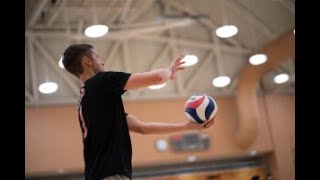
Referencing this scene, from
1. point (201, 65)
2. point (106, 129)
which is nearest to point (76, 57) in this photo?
point (106, 129)

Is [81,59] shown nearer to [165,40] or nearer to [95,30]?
[95,30]

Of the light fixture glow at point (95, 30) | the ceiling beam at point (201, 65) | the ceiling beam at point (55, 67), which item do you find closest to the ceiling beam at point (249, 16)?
the ceiling beam at point (201, 65)

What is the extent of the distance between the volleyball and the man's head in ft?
2.12

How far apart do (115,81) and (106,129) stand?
0.25 metres

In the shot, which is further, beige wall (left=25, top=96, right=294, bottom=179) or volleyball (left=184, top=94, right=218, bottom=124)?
beige wall (left=25, top=96, right=294, bottom=179)

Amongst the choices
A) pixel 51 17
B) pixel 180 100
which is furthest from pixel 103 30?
pixel 180 100

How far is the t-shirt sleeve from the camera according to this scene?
2.51m

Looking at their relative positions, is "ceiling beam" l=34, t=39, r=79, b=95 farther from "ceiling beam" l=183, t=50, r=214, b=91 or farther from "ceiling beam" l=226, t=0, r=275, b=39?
"ceiling beam" l=226, t=0, r=275, b=39

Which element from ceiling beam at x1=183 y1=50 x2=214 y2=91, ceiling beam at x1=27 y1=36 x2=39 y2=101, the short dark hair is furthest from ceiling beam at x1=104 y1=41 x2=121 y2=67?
the short dark hair

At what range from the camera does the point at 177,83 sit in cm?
1198

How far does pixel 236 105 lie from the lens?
12.1 meters

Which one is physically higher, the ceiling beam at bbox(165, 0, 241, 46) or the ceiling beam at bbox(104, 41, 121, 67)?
the ceiling beam at bbox(165, 0, 241, 46)

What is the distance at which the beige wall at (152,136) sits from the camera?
1057 cm
